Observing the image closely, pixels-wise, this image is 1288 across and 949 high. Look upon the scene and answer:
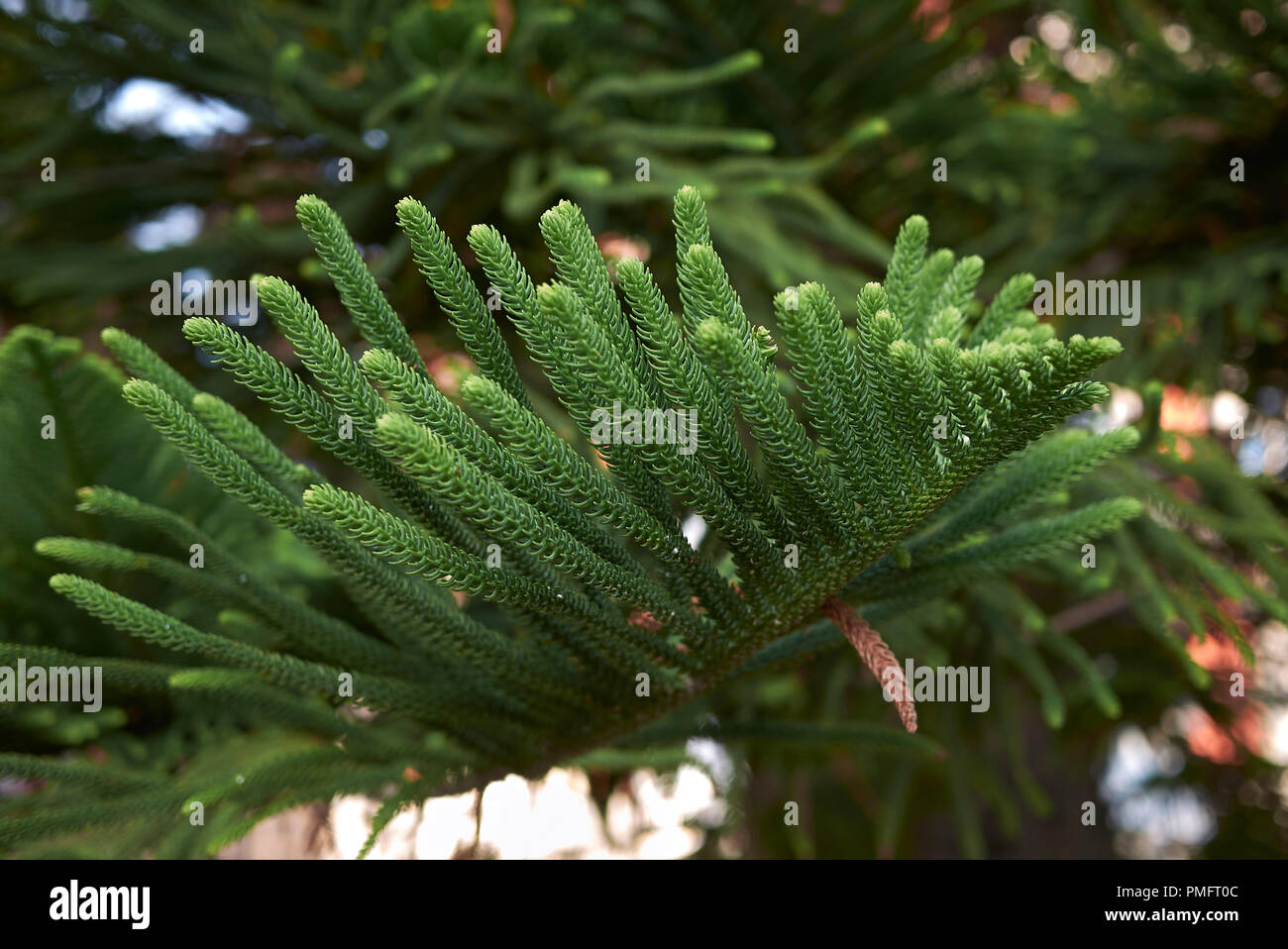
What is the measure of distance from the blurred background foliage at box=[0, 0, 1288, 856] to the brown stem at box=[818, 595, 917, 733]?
0.93ft

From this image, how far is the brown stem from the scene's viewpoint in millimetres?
376

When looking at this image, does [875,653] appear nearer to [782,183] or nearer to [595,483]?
[595,483]

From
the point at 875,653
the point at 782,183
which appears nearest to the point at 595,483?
the point at 875,653

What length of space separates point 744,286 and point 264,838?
80 centimetres

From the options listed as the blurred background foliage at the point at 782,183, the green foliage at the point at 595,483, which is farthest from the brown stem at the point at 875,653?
the blurred background foliage at the point at 782,183

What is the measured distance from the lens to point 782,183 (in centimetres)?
79

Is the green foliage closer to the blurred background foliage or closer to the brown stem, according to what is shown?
the brown stem

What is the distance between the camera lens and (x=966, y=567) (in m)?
0.46

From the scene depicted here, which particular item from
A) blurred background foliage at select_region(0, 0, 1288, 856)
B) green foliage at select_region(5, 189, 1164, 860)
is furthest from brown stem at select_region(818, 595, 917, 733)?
blurred background foliage at select_region(0, 0, 1288, 856)

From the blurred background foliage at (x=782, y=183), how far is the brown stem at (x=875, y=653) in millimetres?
284

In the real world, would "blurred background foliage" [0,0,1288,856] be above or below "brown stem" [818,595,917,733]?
above

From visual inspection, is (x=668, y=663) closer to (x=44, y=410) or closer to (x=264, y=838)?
(x=44, y=410)

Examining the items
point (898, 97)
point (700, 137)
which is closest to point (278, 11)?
point (700, 137)

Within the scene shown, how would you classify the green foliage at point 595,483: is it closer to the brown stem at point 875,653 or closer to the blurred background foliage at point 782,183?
the brown stem at point 875,653
